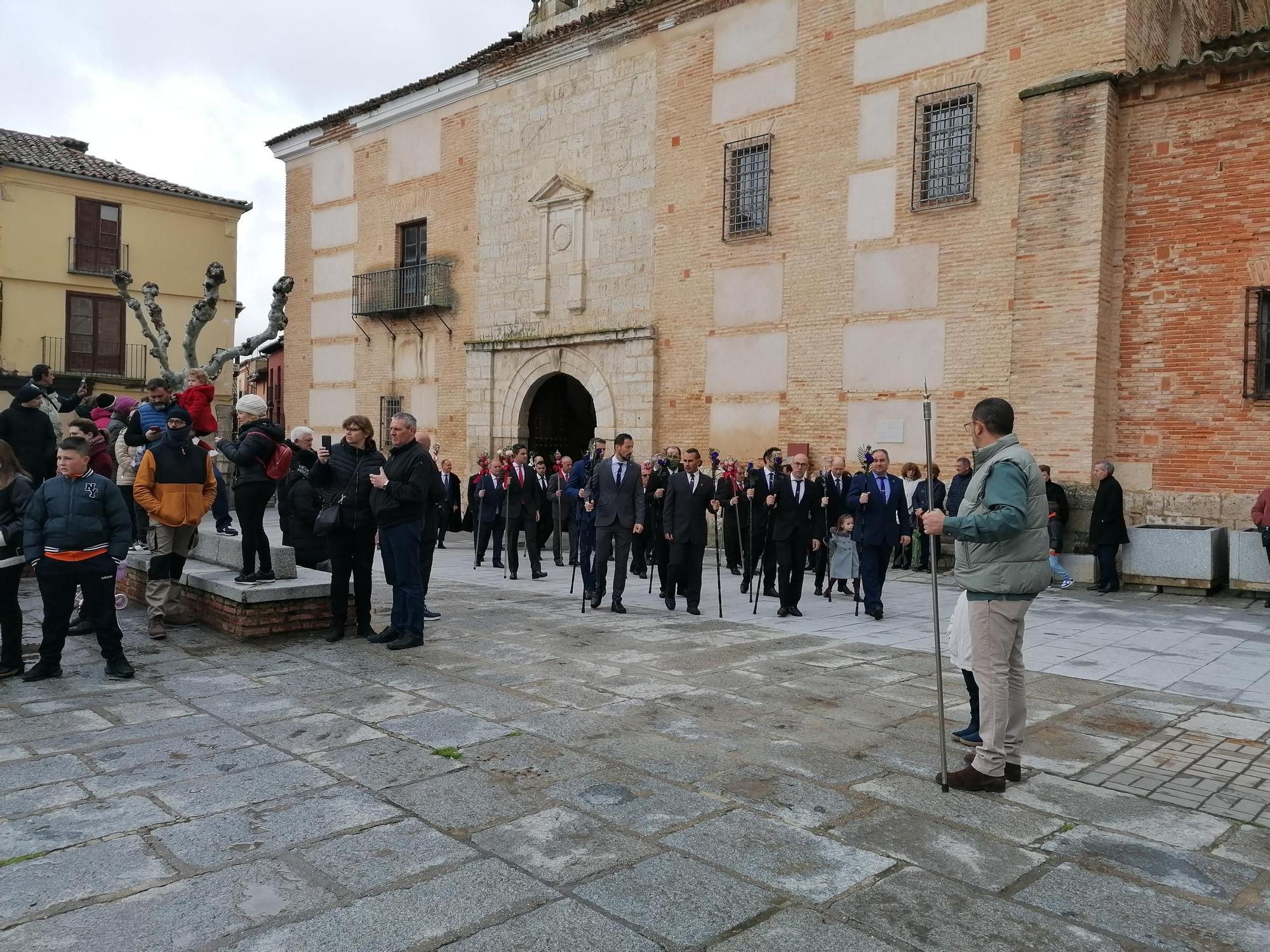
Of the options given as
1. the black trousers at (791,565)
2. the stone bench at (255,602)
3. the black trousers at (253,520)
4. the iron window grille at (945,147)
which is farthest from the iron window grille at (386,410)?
the black trousers at (253,520)

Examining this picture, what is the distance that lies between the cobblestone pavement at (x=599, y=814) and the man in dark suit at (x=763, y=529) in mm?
3838

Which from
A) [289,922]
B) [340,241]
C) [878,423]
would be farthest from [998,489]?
[340,241]

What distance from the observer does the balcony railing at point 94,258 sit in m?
28.8

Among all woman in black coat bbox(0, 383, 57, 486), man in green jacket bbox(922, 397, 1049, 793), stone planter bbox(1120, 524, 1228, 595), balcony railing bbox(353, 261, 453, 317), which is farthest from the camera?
balcony railing bbox(353, 261, 453, 317)

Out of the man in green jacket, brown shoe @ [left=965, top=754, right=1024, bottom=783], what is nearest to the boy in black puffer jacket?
the man in green jacket

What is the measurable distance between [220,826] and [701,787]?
2124mm

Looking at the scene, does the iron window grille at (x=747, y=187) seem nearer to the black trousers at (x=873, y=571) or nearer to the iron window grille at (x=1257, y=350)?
the iron window grille at (x=1257, y=350)

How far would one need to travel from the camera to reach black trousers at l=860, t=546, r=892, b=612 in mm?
9867

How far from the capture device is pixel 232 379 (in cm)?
3203

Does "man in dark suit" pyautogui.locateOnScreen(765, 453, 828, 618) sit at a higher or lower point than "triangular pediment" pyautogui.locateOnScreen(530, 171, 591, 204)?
lower

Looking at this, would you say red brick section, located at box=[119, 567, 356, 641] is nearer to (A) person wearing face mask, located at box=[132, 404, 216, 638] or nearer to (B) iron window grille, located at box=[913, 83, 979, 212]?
(A) person wearing face mask, located at box=[132, 404, 216, 638]

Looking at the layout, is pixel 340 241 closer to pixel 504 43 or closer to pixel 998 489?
pixel 504 43

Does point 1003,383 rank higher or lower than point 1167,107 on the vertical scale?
lower

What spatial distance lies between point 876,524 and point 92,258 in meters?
28.1
